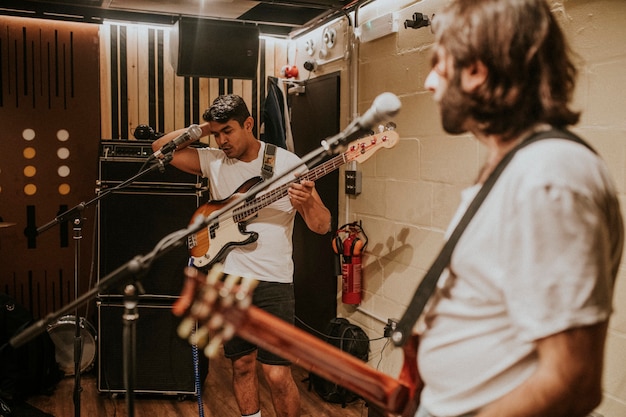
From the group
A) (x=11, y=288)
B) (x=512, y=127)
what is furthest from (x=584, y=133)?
(x=11, y=288)

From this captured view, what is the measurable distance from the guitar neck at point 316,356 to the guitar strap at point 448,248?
10cm

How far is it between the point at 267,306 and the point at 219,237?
423 millimetres

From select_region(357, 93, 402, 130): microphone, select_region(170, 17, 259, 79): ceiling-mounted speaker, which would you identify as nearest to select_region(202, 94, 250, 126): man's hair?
select_region(170, 17, 259, 79): ceiling-mounted speaker

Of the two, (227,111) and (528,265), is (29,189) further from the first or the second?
(528,265)

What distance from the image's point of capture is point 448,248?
109 centimetres

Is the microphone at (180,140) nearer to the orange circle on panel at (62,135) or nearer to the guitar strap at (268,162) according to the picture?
the guitar strap at (268,162)

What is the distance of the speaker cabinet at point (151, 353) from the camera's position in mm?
3625

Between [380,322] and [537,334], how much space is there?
266 centimetres

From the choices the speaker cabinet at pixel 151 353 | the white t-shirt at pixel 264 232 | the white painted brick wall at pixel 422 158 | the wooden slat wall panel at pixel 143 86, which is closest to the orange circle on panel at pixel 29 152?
the wooden slat wall panel at pixel 143 86

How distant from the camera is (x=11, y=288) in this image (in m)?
4.32

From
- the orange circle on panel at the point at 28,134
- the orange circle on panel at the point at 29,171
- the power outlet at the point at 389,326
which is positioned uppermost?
the orange circle on panel at the point at 28,134

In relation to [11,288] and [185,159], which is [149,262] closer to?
[185,159]

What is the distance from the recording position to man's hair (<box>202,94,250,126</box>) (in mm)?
2967

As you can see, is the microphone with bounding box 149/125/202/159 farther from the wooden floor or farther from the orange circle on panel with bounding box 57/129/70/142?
the orange circle on panel with bounding box 57/129/70/142
